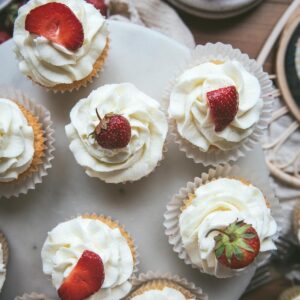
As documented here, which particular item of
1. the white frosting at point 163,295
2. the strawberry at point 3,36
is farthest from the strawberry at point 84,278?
the strawberry at point 3,36

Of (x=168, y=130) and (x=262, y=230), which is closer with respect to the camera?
(x=262, y=230)

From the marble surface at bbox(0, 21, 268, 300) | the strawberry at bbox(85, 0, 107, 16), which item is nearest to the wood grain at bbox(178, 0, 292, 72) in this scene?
the strawberry at bbox(85, 0, 107, 16)

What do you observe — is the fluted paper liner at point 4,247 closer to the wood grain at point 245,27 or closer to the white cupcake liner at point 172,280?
the white cupcake liner at point 172,280

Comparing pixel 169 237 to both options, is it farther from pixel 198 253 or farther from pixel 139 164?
pixel 139 164

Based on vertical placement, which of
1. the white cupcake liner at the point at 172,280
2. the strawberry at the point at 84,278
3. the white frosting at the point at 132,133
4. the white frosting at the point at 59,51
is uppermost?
the white frosting at the point at 59,51

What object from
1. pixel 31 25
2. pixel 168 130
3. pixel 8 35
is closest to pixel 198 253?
pixel 168 130

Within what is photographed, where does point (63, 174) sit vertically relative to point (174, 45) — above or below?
below
